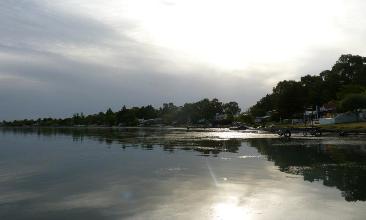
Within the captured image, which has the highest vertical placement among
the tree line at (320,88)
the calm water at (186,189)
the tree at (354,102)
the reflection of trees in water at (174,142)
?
the tree line at (320,88)

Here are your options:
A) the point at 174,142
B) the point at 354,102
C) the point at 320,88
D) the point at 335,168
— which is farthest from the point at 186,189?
the point at 320,88

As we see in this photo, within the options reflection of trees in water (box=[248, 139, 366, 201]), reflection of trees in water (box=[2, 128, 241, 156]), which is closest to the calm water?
reflection of trees in water (box=[248, 139, 366, 201])

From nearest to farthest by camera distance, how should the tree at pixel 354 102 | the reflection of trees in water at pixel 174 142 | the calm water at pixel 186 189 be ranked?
the calm water at pixel 186 189 → the reflection of trees in water at pixel 174 142 → the tree at pixel 354 102

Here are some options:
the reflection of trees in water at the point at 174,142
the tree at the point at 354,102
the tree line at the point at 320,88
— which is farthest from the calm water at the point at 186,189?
the tree line at the point at 320,88

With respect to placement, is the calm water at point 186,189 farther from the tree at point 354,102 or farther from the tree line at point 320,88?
the tree line at point 320,88

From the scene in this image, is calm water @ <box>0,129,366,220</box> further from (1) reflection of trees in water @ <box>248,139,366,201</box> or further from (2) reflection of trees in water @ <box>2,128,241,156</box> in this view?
(2) reflection of trees in water @ <box>2,128,241,156</box>

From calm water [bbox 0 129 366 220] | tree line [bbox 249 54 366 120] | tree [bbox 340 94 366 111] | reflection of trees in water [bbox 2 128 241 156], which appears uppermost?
tree line [bbox 249 54 366 120]

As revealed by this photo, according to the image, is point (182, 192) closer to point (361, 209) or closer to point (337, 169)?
point (361, 209)

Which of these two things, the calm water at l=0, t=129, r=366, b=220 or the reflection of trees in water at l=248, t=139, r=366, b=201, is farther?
the reflection of trees in water at l=248, t=139, r=366, b=201

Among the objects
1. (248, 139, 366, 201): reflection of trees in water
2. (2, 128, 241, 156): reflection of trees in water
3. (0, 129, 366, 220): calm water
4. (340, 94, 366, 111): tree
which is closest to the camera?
(0, 129, 366, 220): calm water

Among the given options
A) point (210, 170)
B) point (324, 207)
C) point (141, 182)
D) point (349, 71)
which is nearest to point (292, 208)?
point (324, 207)

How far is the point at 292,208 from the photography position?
56.7 feet

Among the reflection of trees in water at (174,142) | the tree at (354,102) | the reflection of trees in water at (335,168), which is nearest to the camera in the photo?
the reflection of trees in water at (335,168)

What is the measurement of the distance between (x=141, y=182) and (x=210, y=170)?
6.50 metres
